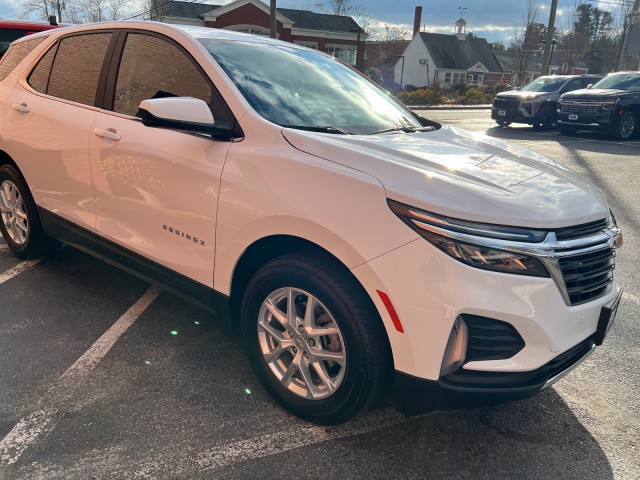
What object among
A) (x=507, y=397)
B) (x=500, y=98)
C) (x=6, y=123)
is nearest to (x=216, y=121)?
(x=507, y=397)

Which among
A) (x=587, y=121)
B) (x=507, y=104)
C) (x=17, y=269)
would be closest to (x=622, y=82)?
(x=587, y=121)

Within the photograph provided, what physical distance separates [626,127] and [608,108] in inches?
33.3

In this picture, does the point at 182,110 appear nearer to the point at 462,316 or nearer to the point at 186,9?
the point at 462,316

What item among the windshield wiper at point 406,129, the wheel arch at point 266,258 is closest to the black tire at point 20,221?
the wheel arch at point 266,258

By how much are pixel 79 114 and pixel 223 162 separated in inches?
59.9

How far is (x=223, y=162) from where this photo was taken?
103 inches

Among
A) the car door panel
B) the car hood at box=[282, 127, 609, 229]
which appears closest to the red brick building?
the car door panel

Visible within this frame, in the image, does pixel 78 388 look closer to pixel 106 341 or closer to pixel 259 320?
pixel 106 341

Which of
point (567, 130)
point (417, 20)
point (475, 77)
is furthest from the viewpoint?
point (417, 20)

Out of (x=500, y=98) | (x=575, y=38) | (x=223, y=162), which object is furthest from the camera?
(x=575, y=38)

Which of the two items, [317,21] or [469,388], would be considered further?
[317,21]

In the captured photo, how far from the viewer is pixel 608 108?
14.2 meters

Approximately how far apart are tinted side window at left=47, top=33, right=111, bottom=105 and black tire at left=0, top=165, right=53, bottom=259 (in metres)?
0.88

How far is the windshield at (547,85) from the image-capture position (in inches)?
693
